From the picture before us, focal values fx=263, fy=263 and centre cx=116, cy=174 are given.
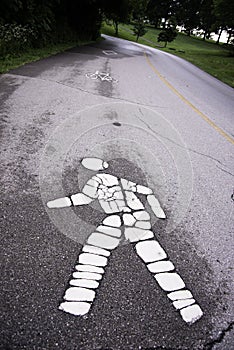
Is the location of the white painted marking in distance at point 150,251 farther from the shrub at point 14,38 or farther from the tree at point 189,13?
the tree at point 189,13

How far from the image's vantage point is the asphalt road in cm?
147

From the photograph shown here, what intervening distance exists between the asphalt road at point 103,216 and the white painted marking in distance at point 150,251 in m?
0.05

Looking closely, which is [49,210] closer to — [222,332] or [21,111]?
[222,332]

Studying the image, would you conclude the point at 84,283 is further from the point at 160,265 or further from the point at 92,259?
the point at 160,265

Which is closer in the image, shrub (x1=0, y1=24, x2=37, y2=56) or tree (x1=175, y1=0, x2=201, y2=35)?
shrub (x1=0, y1=24, x2=37, y2=56)

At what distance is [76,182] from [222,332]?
175 cm

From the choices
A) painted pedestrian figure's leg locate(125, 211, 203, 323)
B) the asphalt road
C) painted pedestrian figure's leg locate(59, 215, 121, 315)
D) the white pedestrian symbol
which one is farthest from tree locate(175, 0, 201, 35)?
painted pedestrian figure's leg locate(59, 215, 121, 315)

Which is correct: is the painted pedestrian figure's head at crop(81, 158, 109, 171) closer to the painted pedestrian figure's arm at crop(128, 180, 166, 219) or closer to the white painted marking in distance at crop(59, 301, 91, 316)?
the painted pedestrian figure's arm at crop(128, 180, 166, 219)

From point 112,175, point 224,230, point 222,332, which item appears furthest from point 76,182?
point 222,332

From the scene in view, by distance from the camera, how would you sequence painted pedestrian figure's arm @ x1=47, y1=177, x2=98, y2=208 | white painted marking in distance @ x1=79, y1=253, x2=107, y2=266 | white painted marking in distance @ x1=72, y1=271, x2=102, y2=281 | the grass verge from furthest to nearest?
the grass verge, painted pedestrian figure's arm @ x1=47, y1=177, x2=98, y2=208, white painted marking in distance @ x1=79, y1=253, x2=107, y2=266, white painted marking in distance @ x1=72, y1=271, x2=102, y2=281

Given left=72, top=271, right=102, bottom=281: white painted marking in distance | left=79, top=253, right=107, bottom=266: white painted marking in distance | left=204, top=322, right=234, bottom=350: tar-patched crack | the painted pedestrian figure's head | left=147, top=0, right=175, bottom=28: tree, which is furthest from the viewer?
left=147, top=0, right=175, bottom=28: tree

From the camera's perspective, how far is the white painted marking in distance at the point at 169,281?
174 cm

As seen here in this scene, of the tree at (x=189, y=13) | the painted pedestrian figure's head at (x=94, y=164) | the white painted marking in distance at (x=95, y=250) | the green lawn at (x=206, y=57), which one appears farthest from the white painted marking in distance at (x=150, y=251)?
the tree at (x=189, y=13)

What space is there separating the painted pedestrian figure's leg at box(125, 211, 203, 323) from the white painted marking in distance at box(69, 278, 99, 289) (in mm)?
407
